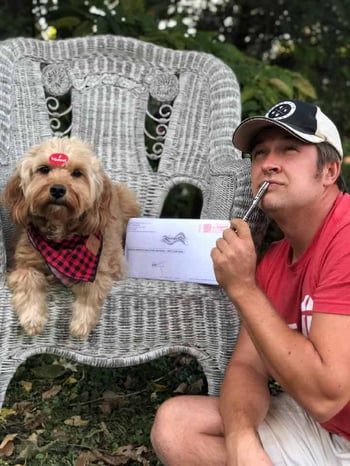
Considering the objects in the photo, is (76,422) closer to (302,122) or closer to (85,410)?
(85,410)

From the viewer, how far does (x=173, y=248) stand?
303 centimetres

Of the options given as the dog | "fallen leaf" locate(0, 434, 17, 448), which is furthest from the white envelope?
"fallen leaf" locate(0, 434, 17, 448)

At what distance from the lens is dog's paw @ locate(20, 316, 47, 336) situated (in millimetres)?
2457

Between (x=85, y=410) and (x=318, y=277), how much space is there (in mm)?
1982

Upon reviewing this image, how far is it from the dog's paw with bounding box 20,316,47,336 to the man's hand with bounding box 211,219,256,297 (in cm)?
86

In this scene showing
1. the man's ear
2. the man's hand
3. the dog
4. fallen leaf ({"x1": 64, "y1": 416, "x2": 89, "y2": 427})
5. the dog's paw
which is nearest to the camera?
the man's hand

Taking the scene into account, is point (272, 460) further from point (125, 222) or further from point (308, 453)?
point (125, 222)

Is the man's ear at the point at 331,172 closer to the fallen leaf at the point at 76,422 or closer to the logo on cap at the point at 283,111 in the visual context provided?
the logo on cap at the point at 283,111

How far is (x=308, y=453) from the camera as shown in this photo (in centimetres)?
204

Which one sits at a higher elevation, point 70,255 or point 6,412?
point 70,255

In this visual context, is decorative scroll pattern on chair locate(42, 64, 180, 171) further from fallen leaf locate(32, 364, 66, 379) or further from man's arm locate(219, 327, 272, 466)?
man's arm locate(219, 327, 272, 466)

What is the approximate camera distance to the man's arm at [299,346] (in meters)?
1.74

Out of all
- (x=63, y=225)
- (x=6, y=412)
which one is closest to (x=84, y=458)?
(x=6, y=412)

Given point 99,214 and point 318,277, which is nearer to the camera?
point 318,277
